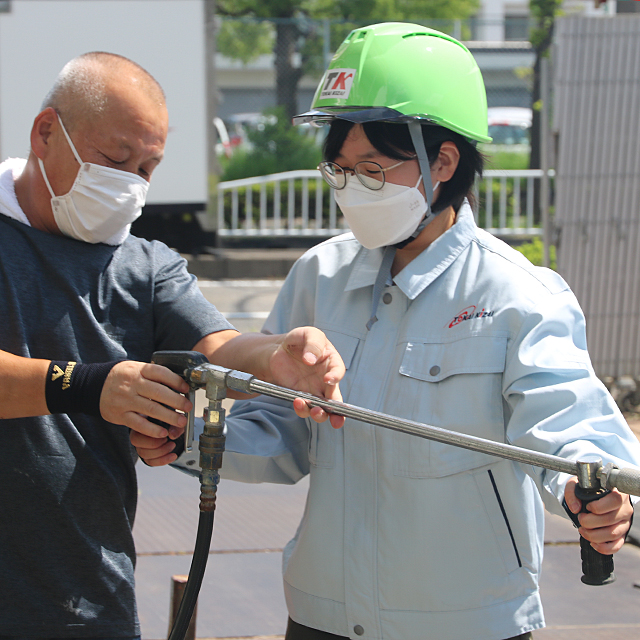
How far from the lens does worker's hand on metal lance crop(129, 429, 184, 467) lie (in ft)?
6.11

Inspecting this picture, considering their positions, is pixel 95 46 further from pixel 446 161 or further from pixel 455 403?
pixel 455 403

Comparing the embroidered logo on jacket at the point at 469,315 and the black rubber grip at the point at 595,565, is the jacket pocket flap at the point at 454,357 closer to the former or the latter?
the embroidered logo on jacket at the point at 469,315

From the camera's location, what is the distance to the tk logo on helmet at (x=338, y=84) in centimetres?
203

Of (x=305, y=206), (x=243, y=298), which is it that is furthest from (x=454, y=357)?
(x=305, y=206)

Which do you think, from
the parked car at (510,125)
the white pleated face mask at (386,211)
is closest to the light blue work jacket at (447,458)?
the white pleated face mask at (386,211)

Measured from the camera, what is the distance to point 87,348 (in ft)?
6.42

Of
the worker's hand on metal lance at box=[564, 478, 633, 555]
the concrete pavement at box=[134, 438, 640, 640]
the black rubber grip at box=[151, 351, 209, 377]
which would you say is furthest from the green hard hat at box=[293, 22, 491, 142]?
the concrete pavement at box=[134, 438, 640, 640]

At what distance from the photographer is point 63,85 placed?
2033mm

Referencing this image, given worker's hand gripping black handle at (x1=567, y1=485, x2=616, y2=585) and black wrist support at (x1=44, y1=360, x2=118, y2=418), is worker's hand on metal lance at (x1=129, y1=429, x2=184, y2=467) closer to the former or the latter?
black wrist support at (x1=44, y1=360, x2=118, y2=418)

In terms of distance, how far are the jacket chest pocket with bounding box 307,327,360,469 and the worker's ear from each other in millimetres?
779

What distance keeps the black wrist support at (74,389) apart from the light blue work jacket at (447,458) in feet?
1.76

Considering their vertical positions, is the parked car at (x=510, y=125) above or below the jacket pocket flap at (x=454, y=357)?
below

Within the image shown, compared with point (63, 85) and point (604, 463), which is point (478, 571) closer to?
point (604, 463)

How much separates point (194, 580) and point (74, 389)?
47cm
